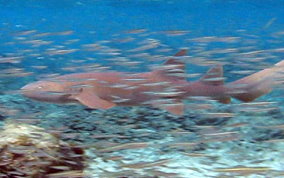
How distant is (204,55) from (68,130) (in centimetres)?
309

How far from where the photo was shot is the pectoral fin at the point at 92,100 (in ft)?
22.3

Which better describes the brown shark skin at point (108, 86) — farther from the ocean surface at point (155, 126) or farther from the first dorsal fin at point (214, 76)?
the first dorsal fin at point (214, 76)

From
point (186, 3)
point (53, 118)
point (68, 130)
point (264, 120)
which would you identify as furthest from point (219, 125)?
point (186, 3)

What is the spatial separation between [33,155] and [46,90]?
219cm

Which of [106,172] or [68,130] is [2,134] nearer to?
[106,172]

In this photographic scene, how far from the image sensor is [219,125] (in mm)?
8609

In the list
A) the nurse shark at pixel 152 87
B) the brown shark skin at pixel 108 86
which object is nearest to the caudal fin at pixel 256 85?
the nurse shark at pixel 152 87

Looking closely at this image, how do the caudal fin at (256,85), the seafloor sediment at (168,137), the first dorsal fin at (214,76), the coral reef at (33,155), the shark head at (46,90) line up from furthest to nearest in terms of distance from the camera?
the caudal fin at (256,85) → the first dorsal fin at (214,76) → the shark head at (46,90) → the seafloor sediment at (168,137) → the coral reef at (33,155)

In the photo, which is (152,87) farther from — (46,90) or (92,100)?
(46,90)

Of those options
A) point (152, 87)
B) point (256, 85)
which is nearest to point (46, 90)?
point (152, 87)

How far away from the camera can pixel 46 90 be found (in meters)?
7.17

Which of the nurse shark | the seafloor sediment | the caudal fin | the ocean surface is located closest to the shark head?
the nurse shark

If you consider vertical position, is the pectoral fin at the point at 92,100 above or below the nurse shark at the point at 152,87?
below

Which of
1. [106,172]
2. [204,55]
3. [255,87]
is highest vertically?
[204,55]
